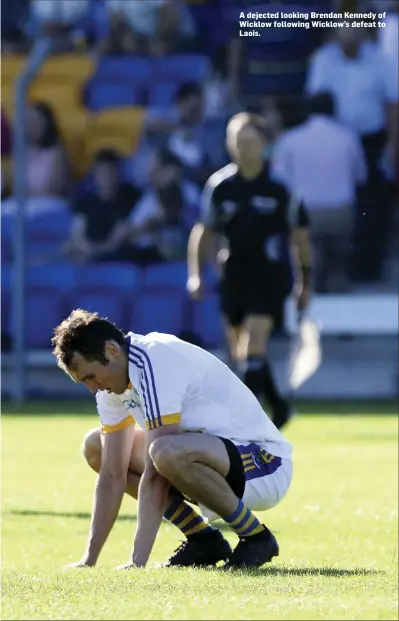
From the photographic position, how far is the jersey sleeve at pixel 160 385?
18.8ft

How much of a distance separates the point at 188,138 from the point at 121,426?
1155cm

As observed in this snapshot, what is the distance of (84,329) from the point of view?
575 centimetres

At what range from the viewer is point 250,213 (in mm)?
11336

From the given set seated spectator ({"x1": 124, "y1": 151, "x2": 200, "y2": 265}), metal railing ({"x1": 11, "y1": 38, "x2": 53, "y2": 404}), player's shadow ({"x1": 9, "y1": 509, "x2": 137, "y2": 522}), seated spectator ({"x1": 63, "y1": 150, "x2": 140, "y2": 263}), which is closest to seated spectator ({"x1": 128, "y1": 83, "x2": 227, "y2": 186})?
seated spectator ({"x1": 124, "y1": 151, "x2": 200, "y2": 265})

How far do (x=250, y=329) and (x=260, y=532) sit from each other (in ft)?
17.8

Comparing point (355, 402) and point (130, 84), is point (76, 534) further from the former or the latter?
point (130, 84)

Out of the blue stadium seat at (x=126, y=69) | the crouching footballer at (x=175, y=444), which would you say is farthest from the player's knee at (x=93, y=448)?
the blue stadium seat at (x=126, y=69)

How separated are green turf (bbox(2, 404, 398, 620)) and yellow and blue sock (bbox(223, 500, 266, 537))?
17cm

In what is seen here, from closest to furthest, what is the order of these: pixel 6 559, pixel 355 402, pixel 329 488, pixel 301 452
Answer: pixel 6 559 < pixel 329 488 < pixel 301 452 < pixel 355 402

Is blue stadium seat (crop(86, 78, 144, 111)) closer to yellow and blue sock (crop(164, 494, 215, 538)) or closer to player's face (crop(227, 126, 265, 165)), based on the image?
player's face (crop(227, 126, 265, 165))

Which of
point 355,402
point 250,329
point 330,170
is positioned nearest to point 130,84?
point 330,170

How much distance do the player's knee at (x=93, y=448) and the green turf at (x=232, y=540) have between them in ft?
1.45

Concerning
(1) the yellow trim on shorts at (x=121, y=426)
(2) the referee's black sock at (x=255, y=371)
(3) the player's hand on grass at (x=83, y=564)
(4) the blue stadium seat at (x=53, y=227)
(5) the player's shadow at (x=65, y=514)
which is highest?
(1) the yellow trim on shorts at (x=121, y=426)

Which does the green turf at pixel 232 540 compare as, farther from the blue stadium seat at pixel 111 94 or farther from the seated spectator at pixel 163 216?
the blue stadium seat at pixel 111 94
